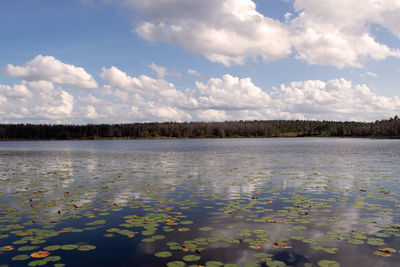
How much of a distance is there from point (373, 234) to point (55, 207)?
15.2 meters

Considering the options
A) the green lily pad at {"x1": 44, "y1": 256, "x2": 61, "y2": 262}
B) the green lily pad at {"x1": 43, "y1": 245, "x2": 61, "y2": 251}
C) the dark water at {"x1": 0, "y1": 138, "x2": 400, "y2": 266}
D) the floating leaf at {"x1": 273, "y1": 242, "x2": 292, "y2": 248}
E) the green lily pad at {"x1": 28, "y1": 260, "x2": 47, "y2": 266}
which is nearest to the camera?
the green lily pad at {"x1": 28, "y1": 260, "x2": 47, "y2": 266}

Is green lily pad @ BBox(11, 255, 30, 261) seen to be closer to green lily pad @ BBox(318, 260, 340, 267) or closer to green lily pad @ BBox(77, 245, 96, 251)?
green lily pad @ BBox(77, 245, 96, 251)

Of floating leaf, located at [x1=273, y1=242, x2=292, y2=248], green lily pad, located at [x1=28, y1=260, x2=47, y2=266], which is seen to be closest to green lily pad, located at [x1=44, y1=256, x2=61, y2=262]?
green lily pad, located at [x1=28, y1=260, x2=47, y2=266]

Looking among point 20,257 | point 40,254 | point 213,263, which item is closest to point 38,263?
point 40,254

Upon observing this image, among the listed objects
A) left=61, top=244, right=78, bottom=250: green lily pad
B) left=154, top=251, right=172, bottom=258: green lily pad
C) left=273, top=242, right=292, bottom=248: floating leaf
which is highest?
left=273, top=242, right=292, bottom=248: floating leaf

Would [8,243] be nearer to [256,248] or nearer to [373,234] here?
[256,248]

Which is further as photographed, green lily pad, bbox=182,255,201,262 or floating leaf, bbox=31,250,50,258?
floating leaf, bbox=31,250,50,258

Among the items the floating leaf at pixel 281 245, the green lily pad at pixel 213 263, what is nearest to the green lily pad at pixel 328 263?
the floating leaf at pixel 281 245

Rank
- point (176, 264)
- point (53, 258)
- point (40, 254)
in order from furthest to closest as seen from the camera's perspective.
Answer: point (40, 254)
point (53, 258)
point (176, 264)

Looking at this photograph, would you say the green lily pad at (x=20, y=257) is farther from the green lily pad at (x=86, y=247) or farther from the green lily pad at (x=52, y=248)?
the green lily pad at (x=86, y=247)

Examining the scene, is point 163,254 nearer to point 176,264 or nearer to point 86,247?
point 176,264

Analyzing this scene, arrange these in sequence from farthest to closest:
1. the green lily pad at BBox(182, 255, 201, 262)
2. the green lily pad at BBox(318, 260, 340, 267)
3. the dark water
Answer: the dark water, the green lily pad at BBox(182, 255, 201, 262), the green lily pad at BBox(318, 260, 340, 267)

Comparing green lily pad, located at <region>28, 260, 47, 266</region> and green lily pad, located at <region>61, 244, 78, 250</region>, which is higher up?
green lily pad, located at <region>28, 260, 47, 266</region>

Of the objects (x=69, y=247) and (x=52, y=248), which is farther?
(x=69, y=247)
